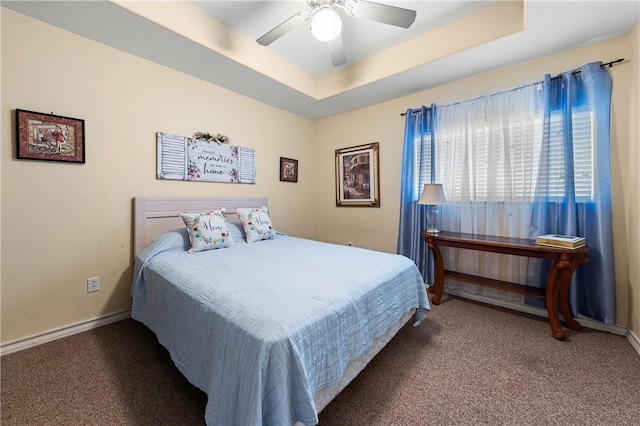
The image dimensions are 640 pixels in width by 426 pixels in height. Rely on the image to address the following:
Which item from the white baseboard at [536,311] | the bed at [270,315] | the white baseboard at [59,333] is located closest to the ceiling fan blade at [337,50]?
the bed at [270,315]

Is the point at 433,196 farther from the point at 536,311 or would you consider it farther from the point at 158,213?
the point at 158,213

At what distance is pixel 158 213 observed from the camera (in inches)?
96.0

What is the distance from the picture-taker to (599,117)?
201 cm

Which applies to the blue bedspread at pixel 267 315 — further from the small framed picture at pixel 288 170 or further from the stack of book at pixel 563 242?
the small framed picture at pixel 288 170

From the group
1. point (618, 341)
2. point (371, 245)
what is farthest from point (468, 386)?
point (371, 245)

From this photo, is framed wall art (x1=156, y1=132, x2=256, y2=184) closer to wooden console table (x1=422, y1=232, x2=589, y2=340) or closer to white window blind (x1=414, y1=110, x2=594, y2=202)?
white window blind (x1=414, y1=110, x2=594, y2=202)

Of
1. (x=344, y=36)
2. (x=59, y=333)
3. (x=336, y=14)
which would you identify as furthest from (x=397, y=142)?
(x=59, y=333)

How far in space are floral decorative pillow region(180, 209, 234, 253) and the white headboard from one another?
0.31 meters

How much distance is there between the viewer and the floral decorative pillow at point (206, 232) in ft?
7.22

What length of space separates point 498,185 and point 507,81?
3.40ft

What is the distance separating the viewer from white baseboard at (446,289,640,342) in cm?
198

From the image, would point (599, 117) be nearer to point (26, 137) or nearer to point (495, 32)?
point (495, 32)

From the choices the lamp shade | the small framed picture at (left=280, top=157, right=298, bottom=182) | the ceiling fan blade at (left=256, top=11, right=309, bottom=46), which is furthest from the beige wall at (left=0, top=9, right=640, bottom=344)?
the ceiling fan blade at (left=256, top=11, right=309, bottom=46)

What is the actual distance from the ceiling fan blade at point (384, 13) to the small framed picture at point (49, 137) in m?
2.33
